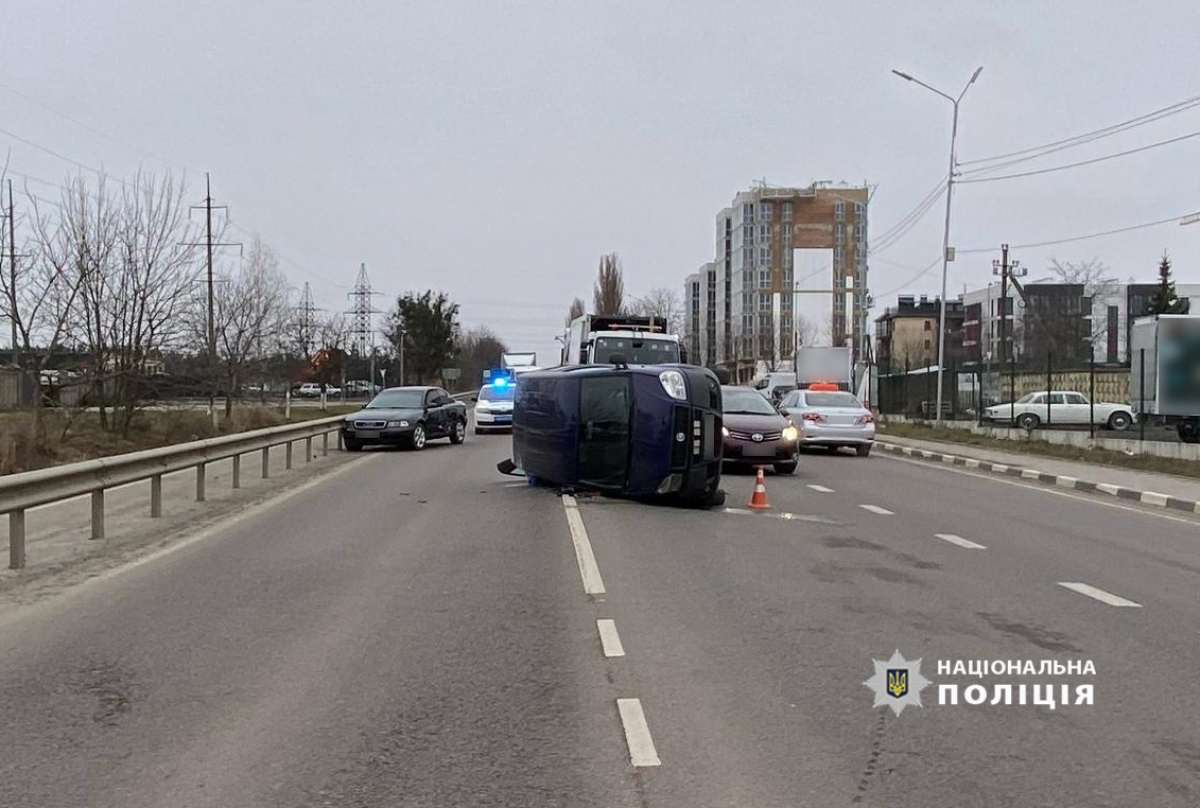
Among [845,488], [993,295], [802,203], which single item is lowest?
[845,488]

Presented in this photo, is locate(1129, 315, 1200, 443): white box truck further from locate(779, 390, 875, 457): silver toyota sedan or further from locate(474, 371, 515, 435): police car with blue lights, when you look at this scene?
locate(474, 371, 515, 435): police car with blue lights

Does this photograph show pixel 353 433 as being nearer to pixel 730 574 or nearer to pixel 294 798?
pixel 730 574

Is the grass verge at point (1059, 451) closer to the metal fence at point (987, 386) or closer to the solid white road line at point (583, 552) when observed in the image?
the metal fence at point (987, 386)

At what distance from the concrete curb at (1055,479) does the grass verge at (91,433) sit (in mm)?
17611

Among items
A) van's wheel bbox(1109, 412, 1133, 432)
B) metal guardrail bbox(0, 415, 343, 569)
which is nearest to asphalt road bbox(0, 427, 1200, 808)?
metal guardrail bbox(0, 415, 343, 569)

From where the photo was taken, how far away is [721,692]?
5422 mm

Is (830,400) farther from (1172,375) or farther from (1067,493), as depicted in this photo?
(1172,375)

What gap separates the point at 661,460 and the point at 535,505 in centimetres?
198

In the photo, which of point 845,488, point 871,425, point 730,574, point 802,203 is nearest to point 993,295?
point 802,203

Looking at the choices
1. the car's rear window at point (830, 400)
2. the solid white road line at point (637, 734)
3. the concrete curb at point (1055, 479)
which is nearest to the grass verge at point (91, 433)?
the car's rear window at point (830, 400)

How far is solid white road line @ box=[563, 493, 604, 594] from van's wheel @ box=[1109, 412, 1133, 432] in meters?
26.6

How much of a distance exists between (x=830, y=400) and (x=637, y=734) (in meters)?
19.9

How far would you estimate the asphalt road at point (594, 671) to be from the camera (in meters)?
4.26

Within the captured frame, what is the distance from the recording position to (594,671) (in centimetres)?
582
